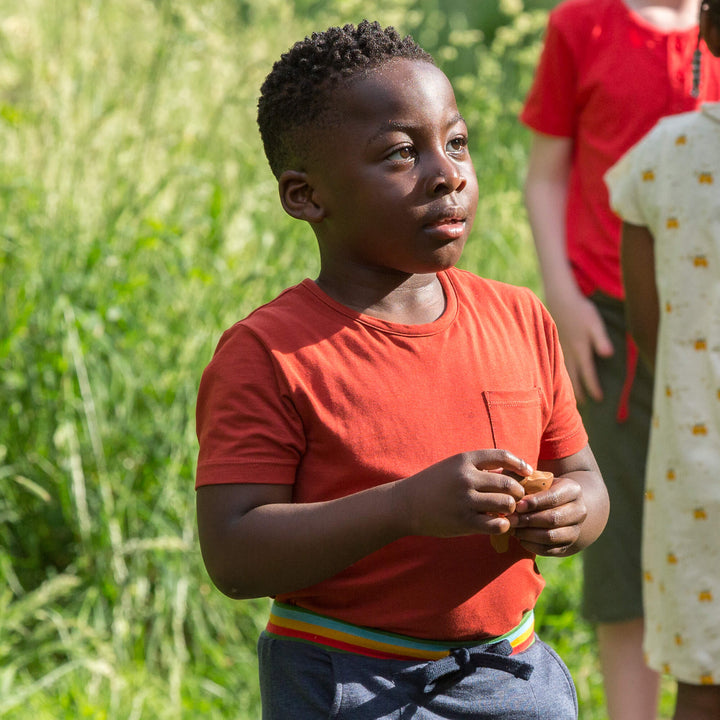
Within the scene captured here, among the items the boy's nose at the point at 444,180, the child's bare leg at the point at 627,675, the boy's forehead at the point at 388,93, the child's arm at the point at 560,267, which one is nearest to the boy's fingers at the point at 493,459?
the boy's nose at the point at 444,180

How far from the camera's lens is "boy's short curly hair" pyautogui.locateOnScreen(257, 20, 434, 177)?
1555 millimetres

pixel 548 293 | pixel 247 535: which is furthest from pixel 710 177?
pixel 247 535

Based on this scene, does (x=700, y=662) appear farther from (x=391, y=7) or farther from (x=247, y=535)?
(x=391, y=7)

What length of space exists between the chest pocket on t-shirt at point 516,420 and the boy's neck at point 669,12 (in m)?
1.56

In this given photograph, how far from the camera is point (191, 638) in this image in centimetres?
342

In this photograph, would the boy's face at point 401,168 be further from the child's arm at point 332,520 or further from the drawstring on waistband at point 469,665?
the drawstring on waistband at point 469,665

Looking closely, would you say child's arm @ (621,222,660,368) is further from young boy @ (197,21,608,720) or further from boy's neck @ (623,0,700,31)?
young boy @ (197,21,608,720)

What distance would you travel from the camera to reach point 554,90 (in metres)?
2.97

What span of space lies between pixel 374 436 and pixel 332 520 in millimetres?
134

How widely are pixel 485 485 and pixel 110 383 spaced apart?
222cm

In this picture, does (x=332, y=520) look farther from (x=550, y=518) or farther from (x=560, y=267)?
(x=560, y=267)

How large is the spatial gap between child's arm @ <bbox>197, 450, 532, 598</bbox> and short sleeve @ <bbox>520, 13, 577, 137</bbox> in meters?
1.78

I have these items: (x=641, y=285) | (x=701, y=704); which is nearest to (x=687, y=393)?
(x=641, y=285)

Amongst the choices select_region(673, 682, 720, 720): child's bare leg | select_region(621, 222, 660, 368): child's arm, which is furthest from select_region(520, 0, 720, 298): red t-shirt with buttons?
select_region(673, 682, 720, 720): child's bare leg
